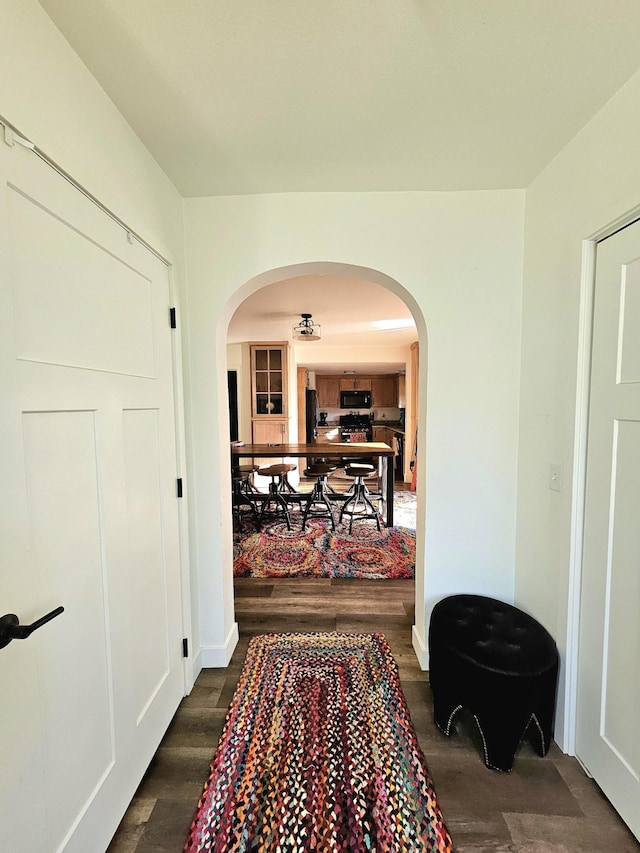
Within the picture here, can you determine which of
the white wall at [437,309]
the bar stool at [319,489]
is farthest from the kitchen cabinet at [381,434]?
the white wall at [437,309]

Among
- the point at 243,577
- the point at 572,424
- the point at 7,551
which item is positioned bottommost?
the point at 243,577

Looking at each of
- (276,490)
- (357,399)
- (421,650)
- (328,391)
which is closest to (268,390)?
(276,490)

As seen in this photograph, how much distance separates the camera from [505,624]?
162 cm

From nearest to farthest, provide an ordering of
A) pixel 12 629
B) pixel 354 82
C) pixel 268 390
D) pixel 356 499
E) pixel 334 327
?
pixel 12 629 → pixel 354 82 → pixel 356 499 → pixel 334 327 → pixel 268 390

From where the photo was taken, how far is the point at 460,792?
1.33 metres

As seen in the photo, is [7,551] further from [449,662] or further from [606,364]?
[606,364]

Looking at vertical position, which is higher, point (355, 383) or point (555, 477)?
point (355, 383)

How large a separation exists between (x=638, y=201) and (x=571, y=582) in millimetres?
1376

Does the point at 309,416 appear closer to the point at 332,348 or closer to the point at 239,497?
the point at 332,348

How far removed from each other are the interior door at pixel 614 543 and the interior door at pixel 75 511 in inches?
67.8

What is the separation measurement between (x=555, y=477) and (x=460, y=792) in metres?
1.25

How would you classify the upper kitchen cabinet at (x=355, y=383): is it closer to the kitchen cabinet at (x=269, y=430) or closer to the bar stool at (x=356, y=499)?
the kitchen cabinet at (x=269, y=430)

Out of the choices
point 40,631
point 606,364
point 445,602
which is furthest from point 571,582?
point 40,631

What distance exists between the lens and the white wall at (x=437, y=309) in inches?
70.4
